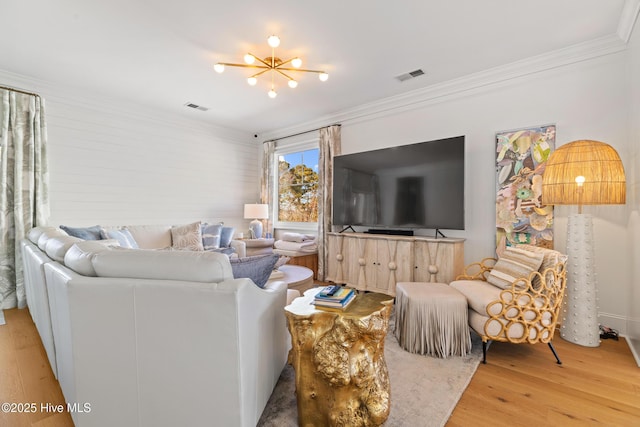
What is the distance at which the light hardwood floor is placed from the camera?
1.52 meters

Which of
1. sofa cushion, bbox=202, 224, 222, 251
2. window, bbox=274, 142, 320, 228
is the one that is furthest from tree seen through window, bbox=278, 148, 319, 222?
sofa cushion, bbox=202, 224, 222, 251

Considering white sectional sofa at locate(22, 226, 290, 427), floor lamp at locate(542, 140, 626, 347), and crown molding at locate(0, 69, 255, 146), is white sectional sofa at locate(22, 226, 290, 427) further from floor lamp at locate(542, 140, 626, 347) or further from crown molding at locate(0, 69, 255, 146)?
crown molding at locate(0, 69, 255, 146)

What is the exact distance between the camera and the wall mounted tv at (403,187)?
3242 mm

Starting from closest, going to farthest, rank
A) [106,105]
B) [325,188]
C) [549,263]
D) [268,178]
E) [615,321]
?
1. [549,263]
2. [615,321]
3. [106,105]
4. [325,188]
5. [268,178]

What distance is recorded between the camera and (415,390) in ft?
5.75

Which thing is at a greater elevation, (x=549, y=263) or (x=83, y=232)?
(x=83, y=232)

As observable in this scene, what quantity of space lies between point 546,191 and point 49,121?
5503 mm

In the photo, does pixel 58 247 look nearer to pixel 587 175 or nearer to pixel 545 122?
pixel 587 175

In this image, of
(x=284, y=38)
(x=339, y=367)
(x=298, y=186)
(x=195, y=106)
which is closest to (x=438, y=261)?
(x=339, y=367)

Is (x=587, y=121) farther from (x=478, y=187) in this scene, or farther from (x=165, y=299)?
(x=165, y=299)

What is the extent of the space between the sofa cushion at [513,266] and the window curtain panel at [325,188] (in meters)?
2.46

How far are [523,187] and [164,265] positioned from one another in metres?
3.27

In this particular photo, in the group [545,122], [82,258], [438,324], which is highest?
[545,122]

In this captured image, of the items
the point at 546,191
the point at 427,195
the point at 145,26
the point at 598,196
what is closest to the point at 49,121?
the point at 145,26
